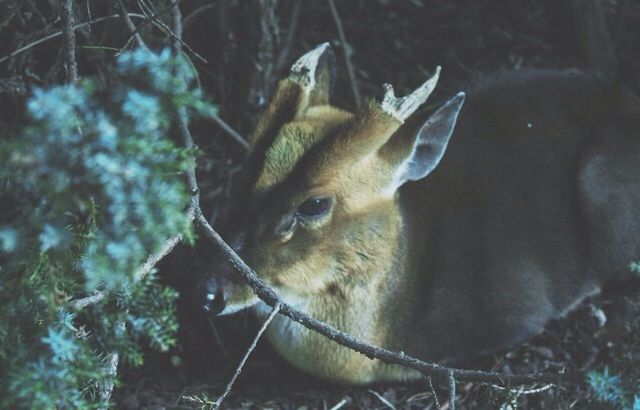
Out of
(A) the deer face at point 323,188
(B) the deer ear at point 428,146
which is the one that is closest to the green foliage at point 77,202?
(A) the deer face at point 323,188

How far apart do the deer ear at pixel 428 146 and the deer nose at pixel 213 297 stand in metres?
0.84

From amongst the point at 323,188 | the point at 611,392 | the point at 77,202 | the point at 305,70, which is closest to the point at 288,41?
the point at 305,70

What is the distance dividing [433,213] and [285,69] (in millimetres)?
1737

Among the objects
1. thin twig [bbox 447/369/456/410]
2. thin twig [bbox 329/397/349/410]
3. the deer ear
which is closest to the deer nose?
thin twig [bbox 329/397/349/410]

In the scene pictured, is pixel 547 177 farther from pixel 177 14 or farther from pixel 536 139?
pixel 177 14

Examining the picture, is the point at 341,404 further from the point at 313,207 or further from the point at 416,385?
the point at 313,207

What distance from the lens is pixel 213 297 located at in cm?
356

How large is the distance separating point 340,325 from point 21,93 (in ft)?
5.43

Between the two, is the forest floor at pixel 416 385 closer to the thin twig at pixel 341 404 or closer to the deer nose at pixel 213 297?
the thin twig at pixel 341 404

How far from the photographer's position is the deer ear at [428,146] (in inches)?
149

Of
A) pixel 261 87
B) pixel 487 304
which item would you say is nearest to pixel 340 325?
pixel 487 304

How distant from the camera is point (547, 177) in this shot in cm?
444

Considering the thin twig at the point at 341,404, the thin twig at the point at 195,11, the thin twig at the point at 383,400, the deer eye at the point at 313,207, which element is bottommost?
the thin twig at the point at 383,400

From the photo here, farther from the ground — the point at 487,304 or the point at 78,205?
the point at 78,205
